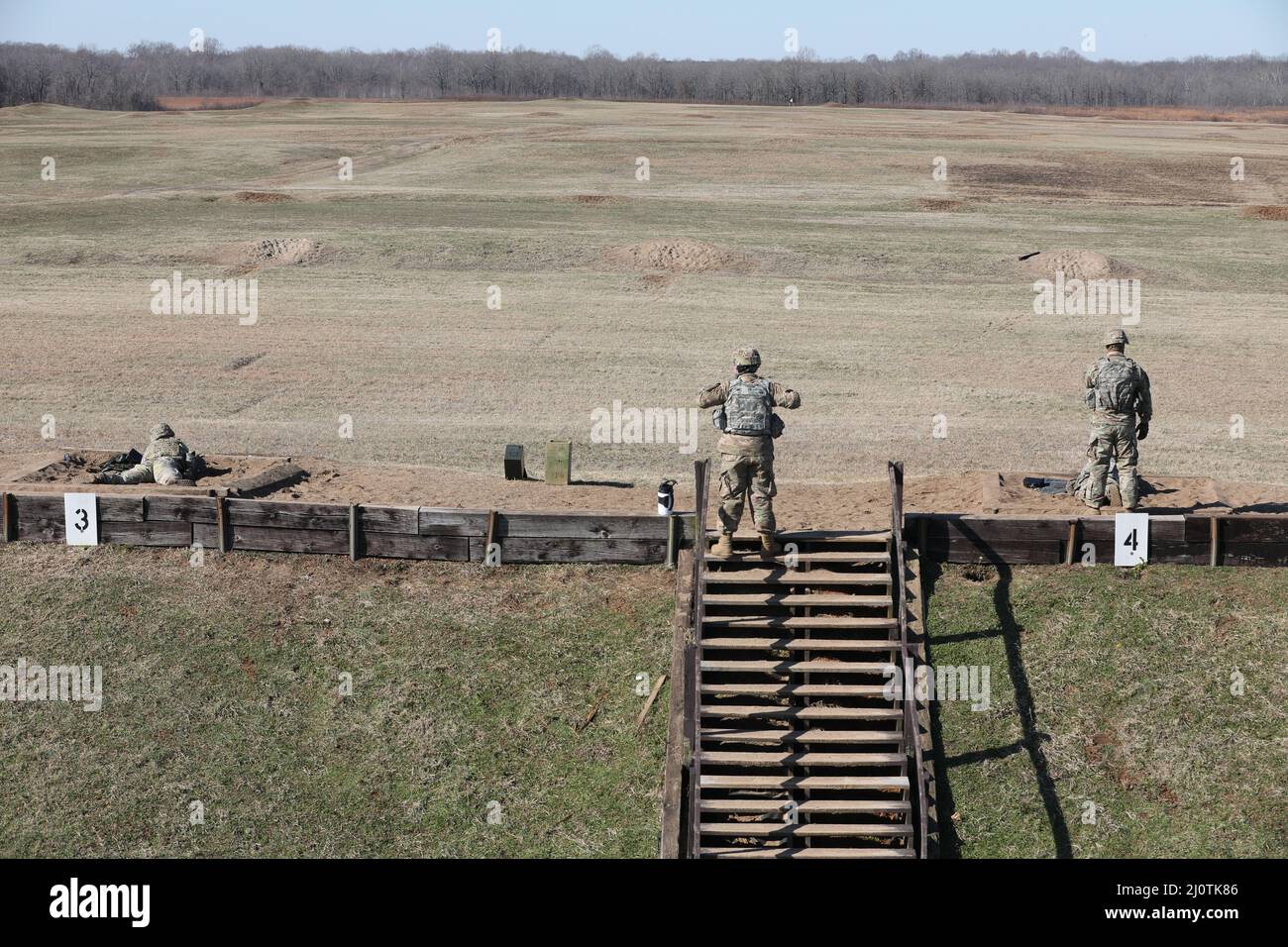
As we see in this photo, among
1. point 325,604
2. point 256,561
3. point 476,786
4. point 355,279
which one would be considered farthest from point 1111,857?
point 355,279

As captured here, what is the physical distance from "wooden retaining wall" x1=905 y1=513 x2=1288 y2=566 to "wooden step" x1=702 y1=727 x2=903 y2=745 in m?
3.40

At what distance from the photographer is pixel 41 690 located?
1609 cm

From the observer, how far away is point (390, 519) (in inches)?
705

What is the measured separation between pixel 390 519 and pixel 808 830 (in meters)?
6.86

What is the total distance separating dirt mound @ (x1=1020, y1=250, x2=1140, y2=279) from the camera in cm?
3894

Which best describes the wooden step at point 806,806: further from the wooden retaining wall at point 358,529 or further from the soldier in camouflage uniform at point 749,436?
the wooden retaining wall at point 358,529

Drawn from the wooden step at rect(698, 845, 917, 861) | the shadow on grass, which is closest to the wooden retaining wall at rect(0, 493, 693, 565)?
the shadow on grass

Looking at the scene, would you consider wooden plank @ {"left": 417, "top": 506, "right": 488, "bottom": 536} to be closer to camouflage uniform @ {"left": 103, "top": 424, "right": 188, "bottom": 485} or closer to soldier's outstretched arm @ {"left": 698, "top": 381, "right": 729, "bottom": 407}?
soldier's outstretched arm @ {"left": 698, "top": 381, "right": 729, "bottom": 407}

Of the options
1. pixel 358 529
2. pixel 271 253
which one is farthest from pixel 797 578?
pixel 271 253

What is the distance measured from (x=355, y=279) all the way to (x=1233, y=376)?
22499mm

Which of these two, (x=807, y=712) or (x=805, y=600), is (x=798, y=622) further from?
(x=807, y=712)

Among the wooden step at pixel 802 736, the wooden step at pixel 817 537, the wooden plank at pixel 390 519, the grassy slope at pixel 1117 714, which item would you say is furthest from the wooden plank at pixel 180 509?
the grassy slope at pixel 1117 714

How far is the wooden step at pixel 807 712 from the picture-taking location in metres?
14.8
